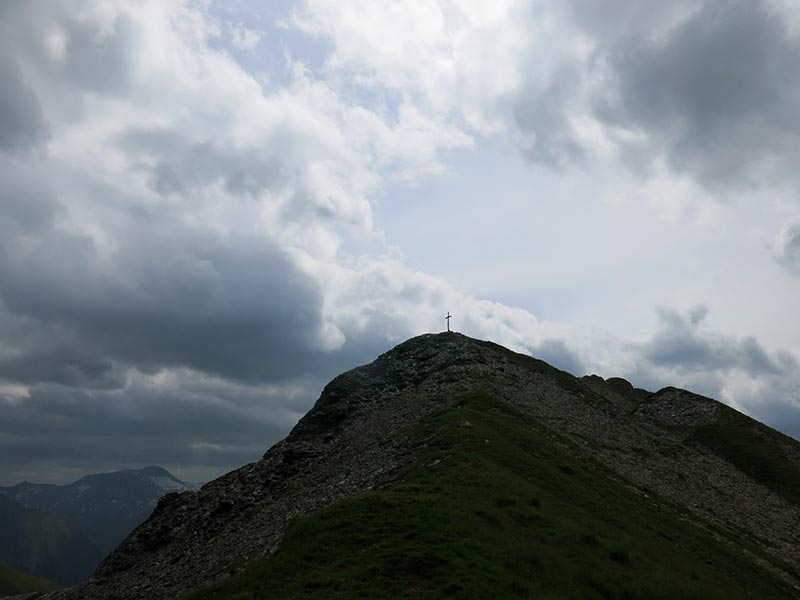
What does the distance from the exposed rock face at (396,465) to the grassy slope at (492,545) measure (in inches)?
226

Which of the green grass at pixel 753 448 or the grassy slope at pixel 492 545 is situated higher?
the green grass at pixel 753 448

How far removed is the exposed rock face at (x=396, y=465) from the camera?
4441cm

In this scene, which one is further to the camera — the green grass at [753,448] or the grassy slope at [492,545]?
the green grass at [753,448]

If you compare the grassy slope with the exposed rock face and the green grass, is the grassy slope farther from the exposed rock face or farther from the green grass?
the green grass

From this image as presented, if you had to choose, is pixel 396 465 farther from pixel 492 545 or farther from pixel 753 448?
pixel 753 448

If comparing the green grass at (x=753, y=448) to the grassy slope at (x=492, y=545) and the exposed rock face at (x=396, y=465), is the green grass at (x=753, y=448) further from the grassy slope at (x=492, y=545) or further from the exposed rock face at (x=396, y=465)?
the grassy slope at (x=492, y=545)

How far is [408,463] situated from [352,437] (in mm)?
18970

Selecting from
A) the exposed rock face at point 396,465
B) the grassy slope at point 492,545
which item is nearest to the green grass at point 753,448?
the exposed rock face at point 396,465

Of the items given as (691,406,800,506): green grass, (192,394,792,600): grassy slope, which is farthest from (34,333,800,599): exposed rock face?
(192,394,792,600): grassy slope

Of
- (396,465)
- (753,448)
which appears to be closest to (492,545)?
(396,465)

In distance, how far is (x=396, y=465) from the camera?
44094mm

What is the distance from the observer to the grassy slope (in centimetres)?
2546

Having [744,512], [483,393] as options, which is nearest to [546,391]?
[483,393]

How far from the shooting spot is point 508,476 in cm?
3972
